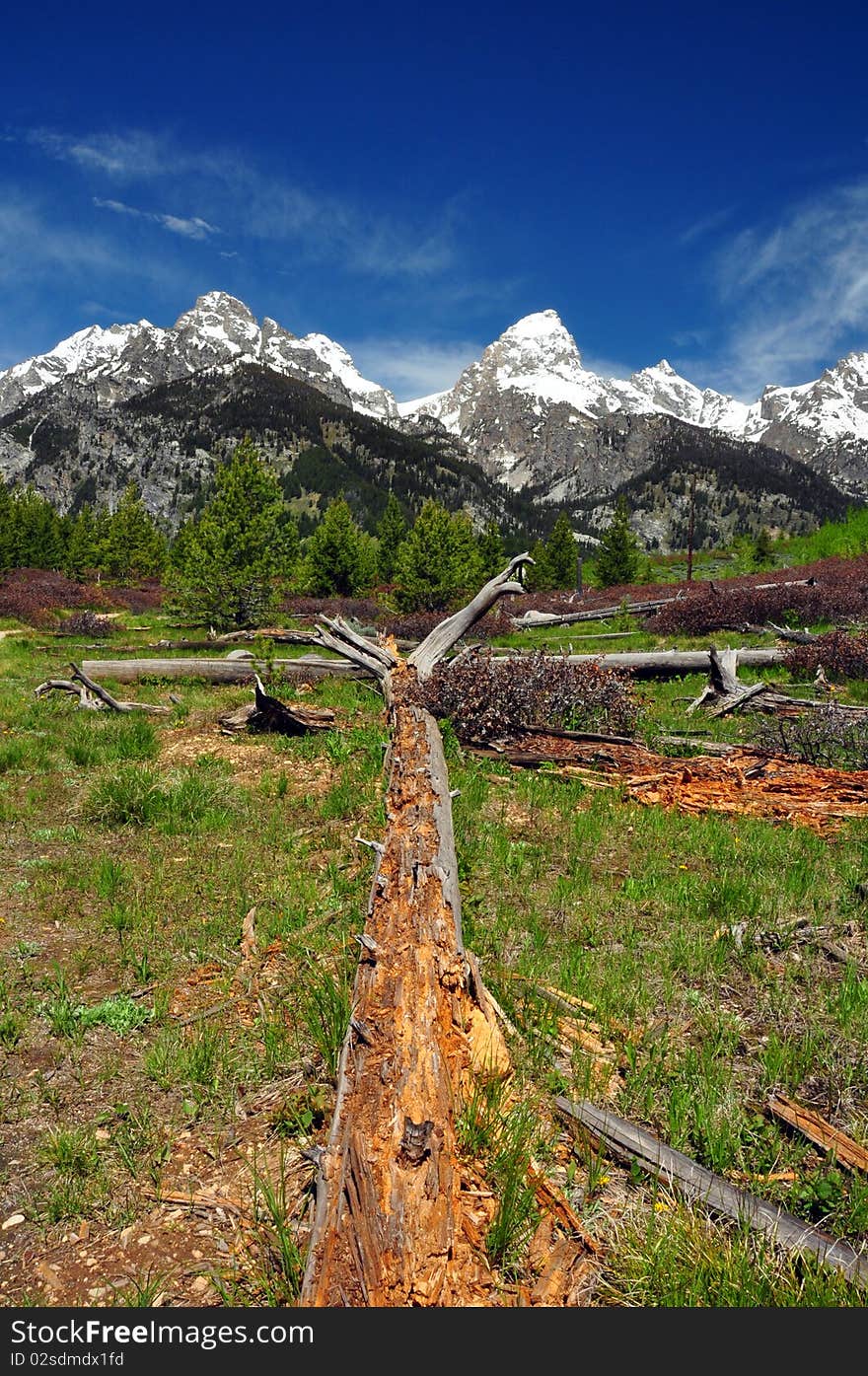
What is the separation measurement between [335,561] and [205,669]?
86.6 ft

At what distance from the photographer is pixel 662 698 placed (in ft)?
48.8

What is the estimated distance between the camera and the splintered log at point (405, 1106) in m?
2.12

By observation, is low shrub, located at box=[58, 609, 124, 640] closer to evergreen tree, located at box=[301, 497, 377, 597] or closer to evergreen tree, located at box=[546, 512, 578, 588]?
evergreen tree, located at box=[301, 497, 377, 597]

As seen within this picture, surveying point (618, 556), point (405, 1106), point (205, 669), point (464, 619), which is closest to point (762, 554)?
point (618, 556)

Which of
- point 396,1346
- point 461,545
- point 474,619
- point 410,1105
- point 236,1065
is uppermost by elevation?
point 461,545

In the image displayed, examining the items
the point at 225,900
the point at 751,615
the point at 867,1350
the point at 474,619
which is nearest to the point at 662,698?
the point at 474,619

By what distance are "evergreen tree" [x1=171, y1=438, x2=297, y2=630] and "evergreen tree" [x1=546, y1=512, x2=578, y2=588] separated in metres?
37.1

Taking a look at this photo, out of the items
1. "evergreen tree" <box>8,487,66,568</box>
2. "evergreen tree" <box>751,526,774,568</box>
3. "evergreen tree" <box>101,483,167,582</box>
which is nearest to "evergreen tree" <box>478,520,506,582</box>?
"evergreen tree" <box>751,526,774,568</box>

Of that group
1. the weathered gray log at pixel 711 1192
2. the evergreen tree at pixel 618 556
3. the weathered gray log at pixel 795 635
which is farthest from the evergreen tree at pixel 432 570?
the weathered gray log at pixel 711 1192

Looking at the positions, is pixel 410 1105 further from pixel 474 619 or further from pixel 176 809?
pixel 474 619

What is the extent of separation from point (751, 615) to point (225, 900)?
71.3 feet

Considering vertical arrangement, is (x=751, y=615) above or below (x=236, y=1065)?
above

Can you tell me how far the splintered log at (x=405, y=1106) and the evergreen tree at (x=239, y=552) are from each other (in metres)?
26.2

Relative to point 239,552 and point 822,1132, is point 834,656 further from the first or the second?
point 239,552
